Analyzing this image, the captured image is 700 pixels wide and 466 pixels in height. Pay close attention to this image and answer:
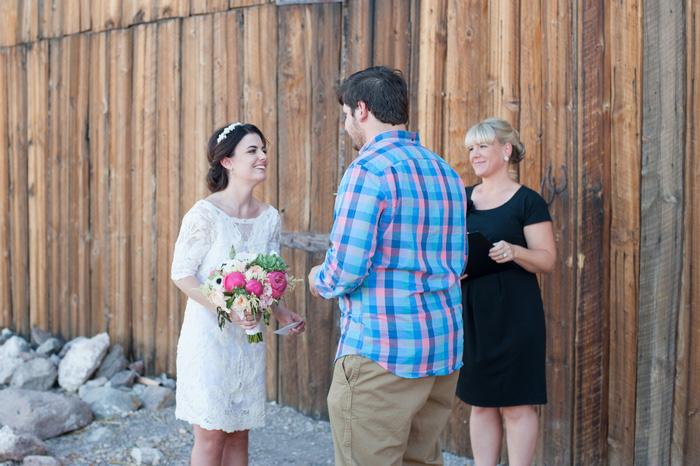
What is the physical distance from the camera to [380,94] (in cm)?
242

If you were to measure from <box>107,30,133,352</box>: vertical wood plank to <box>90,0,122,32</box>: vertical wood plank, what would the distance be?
0.31 ft

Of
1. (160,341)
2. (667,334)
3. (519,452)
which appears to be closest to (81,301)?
(160,341)

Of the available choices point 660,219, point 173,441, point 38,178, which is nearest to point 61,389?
point 173,441

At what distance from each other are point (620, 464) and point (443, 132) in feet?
7.31

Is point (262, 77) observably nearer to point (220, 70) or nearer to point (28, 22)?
point (220, 70)

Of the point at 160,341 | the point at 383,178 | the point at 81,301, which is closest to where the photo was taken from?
the point at 383,178

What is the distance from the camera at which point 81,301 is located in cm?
671

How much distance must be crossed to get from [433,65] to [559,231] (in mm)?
1359

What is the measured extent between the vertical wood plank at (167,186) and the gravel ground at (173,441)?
2.79ft

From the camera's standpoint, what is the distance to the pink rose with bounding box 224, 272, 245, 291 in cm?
289

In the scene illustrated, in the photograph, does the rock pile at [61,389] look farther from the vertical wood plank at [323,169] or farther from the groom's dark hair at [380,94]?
the groom's dark hair at [380,94]

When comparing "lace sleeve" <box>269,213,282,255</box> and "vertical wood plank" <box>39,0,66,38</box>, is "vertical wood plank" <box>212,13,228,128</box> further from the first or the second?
"lace sleeve" <box>269,213,282,255</box>

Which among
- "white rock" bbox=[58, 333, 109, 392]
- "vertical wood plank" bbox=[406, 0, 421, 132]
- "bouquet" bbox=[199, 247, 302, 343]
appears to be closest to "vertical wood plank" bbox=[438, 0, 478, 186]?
"vertical wood plank" bbox=[406, 0, 421, 132]

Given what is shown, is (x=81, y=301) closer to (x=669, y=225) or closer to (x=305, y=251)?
(x=305, y=251)
